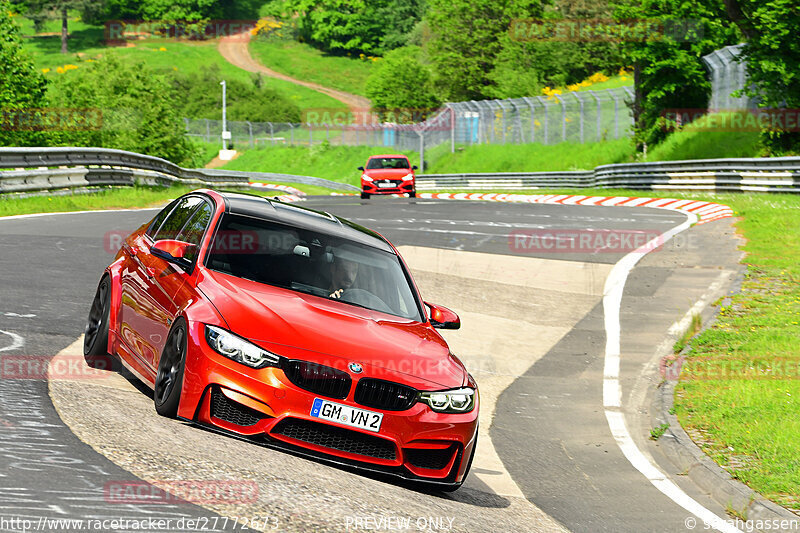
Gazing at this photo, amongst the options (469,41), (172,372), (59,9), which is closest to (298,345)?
(172,372)

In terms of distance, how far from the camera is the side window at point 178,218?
8.25 meters

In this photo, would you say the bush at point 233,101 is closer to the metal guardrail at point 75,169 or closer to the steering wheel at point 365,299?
the metal guardrail at point 75,169

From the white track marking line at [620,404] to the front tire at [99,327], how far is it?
446 centimetres

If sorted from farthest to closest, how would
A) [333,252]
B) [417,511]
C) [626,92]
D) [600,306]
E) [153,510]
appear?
[626,92]
[600,306]
[333,252]
[417,511]
[153,510]

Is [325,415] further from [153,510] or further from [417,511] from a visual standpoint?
[153,510]

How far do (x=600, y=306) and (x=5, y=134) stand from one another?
29976 mm

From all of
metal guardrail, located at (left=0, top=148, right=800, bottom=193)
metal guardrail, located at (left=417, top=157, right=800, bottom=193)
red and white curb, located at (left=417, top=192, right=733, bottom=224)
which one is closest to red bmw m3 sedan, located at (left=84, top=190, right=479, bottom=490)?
metal guardrail, located at (left=0, top=148, right=800, bottom=193)

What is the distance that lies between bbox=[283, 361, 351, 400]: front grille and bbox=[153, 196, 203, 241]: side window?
2491 mm

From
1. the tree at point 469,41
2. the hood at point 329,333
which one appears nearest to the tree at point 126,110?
the hood at point 329,333

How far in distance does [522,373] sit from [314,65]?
14917 centimetres

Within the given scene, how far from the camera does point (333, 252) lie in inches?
301

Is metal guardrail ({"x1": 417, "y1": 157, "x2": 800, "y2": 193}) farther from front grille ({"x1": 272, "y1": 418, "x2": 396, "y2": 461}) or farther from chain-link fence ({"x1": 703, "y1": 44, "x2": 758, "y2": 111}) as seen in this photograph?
front grille ({"x1": 272, "y1": 418, "x2": 396, "y2": 461})

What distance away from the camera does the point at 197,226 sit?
782 centimetres

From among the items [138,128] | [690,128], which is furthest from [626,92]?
[138,128]
